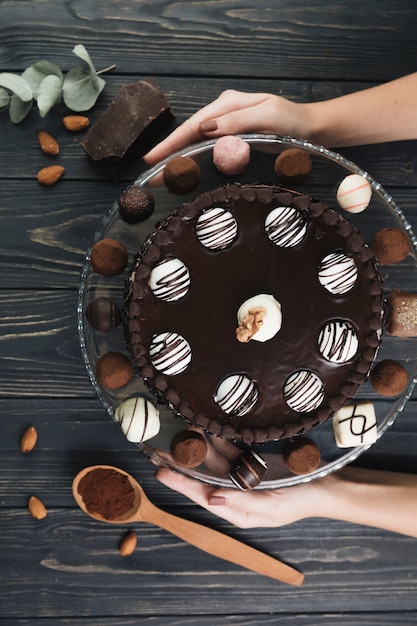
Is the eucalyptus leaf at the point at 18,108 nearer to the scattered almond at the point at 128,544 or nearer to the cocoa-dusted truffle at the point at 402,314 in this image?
the cocoa-dusted truffle at the point at 402,314

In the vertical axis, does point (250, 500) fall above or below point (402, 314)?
below

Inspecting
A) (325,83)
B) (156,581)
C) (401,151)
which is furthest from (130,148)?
(156,581)

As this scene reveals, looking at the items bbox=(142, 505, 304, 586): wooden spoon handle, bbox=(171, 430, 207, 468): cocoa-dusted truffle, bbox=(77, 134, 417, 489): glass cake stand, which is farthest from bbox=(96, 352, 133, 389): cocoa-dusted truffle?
bbox=(142, 505, 304, 586): wooden spoon handle

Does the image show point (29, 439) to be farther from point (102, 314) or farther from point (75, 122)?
point (75, 122)

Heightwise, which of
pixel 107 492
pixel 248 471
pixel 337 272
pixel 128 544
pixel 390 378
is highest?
pixel 337 272

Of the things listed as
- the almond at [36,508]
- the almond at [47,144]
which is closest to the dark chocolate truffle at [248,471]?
the almond at [36,508]

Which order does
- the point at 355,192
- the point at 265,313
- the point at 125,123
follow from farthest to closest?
the point at 125,123 → the point at 355,192 → the point at 265,313

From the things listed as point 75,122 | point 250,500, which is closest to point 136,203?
point 75,122

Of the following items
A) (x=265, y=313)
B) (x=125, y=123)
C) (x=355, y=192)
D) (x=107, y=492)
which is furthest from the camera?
(x=107, y=492)

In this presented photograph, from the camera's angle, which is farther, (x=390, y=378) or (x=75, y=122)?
(x=75, y=122)
